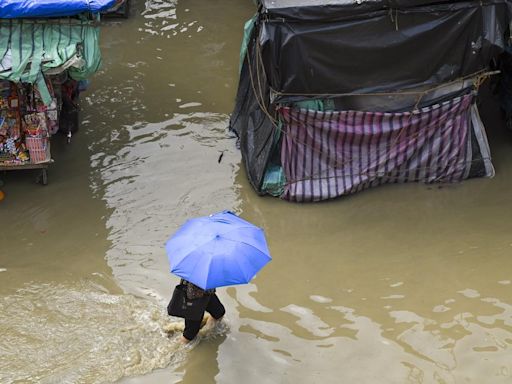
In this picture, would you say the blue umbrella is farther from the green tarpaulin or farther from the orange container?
the orange container

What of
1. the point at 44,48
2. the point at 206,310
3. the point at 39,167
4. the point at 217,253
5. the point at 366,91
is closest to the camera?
the point at 217,253

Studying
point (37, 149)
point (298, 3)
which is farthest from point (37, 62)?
point (298, 3)

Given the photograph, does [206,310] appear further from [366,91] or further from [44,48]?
[44,48]

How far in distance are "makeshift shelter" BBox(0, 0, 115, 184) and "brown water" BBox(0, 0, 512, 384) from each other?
0.59 metres

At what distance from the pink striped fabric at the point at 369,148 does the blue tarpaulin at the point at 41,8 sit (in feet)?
7.67

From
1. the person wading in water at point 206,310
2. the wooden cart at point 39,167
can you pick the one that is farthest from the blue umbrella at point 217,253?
the wooden cart at point 39,167

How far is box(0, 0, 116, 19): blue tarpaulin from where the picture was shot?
676cm

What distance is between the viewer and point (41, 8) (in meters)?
6.77

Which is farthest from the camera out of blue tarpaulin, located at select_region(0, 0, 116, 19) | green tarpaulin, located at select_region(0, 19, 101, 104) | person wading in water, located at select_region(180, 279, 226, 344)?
green tarpaulin, located at select_region(0, 19, 101, 104)

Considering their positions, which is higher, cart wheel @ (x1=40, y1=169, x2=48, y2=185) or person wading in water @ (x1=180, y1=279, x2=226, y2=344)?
cart wheel @ (x1=40, y1=169, x2=48, y2=185)

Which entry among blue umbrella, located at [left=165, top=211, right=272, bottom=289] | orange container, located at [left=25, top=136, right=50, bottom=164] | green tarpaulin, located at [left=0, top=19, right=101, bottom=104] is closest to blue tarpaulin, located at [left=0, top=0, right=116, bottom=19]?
green tarpaulin, located at [left=0, top=19, right=101, bottom=104]

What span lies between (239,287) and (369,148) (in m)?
2.31

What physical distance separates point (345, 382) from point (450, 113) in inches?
139

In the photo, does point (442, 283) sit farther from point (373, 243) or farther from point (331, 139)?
point (331, 139)
